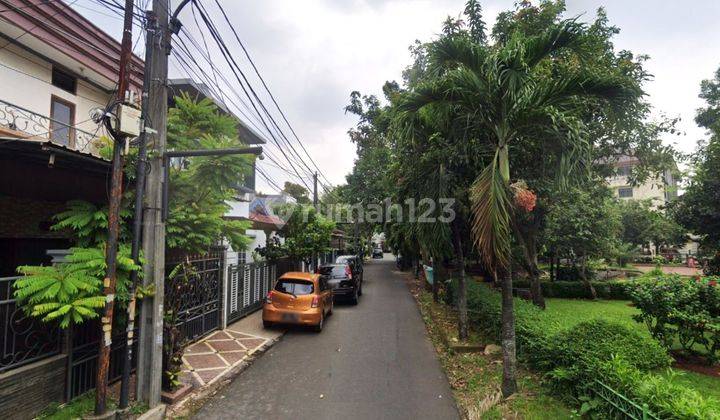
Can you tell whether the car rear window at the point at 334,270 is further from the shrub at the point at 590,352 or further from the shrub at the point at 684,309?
the shrub at the point at 684,309

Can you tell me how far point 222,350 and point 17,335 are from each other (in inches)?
164

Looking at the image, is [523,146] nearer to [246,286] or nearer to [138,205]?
[138,205]

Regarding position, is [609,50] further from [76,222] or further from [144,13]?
[76,222]

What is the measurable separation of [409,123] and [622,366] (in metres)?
4.43

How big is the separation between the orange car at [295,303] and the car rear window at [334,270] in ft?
13.5

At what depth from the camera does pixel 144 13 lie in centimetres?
527

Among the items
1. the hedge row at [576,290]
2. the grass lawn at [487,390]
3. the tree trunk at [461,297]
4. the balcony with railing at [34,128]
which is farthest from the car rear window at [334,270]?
the hedge row at [576,290]

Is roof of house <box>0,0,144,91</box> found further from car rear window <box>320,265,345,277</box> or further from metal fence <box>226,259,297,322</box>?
car rear window <box>320,265,345,277</box>

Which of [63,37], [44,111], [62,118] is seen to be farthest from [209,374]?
[63,37]

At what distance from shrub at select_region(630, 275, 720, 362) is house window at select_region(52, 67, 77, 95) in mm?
14560

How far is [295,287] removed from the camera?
10000mm

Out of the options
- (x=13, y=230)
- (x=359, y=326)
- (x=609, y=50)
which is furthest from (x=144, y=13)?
(x=609, y=50)

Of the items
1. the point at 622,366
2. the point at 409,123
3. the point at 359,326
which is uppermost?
the point at 409,123

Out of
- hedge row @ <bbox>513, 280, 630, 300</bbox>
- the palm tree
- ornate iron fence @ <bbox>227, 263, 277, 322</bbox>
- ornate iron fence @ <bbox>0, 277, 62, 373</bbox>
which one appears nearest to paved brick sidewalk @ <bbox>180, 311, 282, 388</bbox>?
ornate iron fence @ <bbox>227, 263, 277, 322</bbox>
